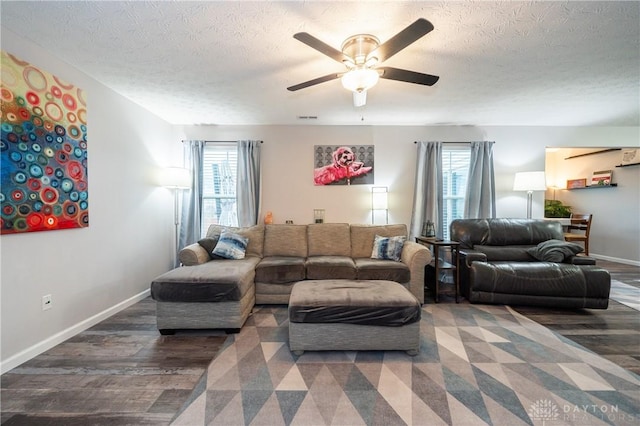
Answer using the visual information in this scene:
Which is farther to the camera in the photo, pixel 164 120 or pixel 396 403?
pixel 164 120

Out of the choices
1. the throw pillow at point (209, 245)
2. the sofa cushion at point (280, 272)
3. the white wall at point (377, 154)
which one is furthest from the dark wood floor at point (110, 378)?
the white wall at point (377, 154)

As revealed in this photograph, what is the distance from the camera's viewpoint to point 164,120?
3613 millimetres

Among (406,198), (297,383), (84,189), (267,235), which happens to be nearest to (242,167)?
(267,235)

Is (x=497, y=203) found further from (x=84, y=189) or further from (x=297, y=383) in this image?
(x=84, y=189)

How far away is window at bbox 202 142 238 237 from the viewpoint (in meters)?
3.92

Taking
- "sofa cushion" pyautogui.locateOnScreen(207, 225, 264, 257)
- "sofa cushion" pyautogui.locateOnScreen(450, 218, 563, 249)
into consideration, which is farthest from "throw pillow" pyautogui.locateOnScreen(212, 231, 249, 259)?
"sofa cushion" pyautogui.locateOnScreen(450, 218, 563, 249)

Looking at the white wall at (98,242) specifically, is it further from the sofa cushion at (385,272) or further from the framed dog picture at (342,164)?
the sofa cushion at (385,272)

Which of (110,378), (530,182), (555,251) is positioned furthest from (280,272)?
(530,182)

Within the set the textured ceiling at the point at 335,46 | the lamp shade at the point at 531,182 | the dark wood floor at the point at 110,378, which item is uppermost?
the textured ceiling at the point at 335,46

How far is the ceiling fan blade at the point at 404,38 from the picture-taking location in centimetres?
130

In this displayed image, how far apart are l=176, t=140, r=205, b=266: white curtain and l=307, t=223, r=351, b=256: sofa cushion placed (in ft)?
5.93

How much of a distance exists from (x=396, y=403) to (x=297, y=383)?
2.08 feet

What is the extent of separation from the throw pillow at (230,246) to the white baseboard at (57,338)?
45.3 inches

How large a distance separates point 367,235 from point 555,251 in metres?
2.27
